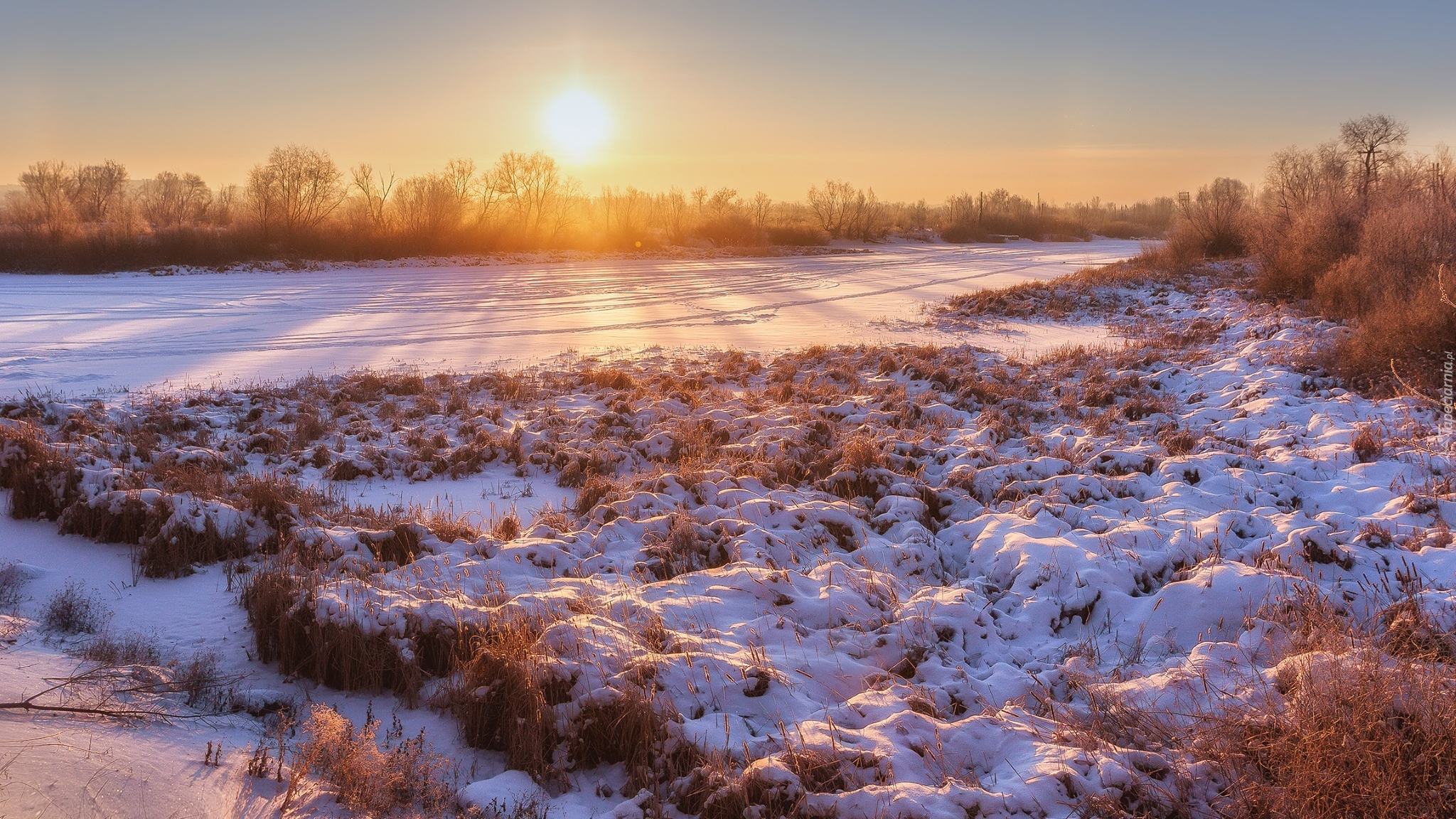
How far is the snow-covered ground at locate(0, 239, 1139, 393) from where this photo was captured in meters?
15.0

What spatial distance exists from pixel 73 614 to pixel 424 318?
17274 mm

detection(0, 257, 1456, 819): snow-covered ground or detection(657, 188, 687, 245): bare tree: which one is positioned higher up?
detection(657, 188, 687, 245): bare tree

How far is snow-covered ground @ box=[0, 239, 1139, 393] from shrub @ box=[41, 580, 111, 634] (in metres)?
8.09

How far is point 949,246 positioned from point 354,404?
5576cm

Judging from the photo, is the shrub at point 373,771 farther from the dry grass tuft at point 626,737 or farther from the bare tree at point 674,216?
the bare tree at point 674,216

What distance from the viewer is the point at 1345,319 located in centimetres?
1555

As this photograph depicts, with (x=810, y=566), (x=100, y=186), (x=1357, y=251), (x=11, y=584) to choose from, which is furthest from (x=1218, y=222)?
(x=100, y=186)

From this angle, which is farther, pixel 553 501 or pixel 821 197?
pixel 821 197

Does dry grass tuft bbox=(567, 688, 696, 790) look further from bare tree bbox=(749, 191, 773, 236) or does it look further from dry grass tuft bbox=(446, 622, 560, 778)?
bare tree bbox=(749, 191, 773, 236)

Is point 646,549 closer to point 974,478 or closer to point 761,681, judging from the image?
point 761,681

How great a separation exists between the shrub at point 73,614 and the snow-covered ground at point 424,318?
8087mm

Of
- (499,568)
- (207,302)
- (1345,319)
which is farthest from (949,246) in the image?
(499,568)

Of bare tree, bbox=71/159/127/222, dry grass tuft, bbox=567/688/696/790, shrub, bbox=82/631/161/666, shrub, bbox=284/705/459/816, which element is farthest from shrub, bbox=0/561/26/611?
bare tree, bbox=71/159/127/222

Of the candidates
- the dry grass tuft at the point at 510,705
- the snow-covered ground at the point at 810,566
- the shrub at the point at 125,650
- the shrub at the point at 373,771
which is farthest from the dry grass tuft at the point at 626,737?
the shrub at the point at 125,650
